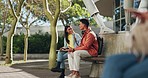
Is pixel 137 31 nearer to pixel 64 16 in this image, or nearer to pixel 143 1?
pixel 143 1

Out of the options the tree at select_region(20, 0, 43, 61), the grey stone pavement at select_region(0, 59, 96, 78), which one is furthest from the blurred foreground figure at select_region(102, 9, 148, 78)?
the tree at select_region(20, 0, 43, 61)

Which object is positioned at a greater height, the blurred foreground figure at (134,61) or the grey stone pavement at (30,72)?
the blurred foreground figure at (134,61)

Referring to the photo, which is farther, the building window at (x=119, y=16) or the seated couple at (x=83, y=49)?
the building window at (x=119, y=16)

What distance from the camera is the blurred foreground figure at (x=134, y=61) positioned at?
57.6 inches

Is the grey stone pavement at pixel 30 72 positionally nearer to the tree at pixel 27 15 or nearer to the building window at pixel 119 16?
the building window at pixel 119 16

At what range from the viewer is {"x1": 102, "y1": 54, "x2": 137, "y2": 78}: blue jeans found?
149 cm

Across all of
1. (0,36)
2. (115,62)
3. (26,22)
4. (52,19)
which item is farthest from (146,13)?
(0,36)

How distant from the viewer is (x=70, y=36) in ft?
29.6

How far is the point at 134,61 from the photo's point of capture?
1.52 meters

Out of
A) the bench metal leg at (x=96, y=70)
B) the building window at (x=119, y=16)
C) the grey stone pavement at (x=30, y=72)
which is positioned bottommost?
the grey stone pavement at (x=30, y=72)

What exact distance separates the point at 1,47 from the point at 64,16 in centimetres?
1059

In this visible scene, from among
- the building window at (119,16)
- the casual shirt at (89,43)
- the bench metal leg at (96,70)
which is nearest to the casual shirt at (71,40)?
the casual shirt at (89,43)

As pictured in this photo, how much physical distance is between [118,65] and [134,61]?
0.26 ft

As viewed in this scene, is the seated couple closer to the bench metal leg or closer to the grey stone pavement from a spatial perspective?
the bench metal leg
